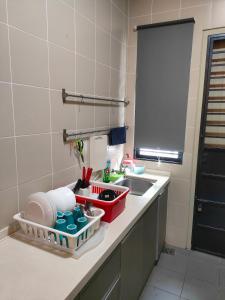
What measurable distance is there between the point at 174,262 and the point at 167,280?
25cm

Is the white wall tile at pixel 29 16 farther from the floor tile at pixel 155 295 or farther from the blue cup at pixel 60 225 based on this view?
the floor tile at pixel 155 295

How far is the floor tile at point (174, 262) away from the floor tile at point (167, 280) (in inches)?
2.0

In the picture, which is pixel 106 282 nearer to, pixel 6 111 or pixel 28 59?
pixel 6 111

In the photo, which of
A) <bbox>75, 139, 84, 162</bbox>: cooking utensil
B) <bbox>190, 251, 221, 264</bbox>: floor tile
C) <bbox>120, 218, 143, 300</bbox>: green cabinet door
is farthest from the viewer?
<bbox>190, 251, 221, 264</bbox>: floor tile

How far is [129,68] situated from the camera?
2.17 metres

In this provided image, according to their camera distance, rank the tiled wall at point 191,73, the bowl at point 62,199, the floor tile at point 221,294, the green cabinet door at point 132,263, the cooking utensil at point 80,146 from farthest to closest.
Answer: the tiled wall at point 191,73 → the floor tile at point 221,294 → the cooking utensil at point 80,146 → the green cabinet door at point 132,263 → the bowl at point 62,199

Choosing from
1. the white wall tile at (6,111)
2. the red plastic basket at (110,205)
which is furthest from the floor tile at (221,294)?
the white wall tile at (6,111)

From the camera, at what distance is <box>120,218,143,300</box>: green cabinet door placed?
1248 mm

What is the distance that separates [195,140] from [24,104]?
4.92ft

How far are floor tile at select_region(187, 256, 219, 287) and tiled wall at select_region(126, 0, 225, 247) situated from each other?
22 cm

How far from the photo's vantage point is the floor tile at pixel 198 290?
167 cm

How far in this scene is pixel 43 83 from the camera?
1217 millimetres

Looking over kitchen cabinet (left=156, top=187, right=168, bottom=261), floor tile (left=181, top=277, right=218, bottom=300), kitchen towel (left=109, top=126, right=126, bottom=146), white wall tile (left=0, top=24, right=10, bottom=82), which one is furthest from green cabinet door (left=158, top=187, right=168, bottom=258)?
white wall tile (left=0, top=24, right=10, bottom=82)

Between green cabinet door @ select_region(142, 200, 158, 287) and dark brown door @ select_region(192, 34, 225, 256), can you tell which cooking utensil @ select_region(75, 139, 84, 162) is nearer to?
green cabinet door @ select_region(142, 200, 158, 287)
